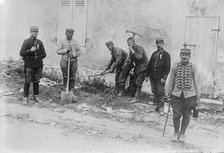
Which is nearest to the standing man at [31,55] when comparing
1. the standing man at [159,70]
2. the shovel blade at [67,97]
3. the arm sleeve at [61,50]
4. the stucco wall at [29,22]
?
the arm sleeve at [61,50]

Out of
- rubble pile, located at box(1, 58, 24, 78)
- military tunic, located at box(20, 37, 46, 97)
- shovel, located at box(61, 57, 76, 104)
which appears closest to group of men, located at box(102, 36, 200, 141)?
shovel, located at box(61, 57, 76, 104)

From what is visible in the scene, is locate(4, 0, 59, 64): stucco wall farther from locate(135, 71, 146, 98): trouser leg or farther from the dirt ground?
locate(135, 71, 146, 98): trouser leg

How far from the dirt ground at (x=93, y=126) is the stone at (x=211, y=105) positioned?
15 centimetres

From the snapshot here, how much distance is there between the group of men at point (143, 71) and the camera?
574cm

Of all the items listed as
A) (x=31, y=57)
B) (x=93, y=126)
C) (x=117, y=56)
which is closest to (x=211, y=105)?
(x=117, y=56)

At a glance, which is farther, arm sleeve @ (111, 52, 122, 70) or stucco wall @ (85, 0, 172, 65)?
stucco wall @ (85, 0, 172, 65)

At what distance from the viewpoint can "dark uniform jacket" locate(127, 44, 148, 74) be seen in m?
8.35

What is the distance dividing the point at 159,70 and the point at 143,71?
823 millimetres

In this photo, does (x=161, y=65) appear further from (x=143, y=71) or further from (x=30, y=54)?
(x=30, y=54)

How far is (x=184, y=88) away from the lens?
5723 millimetres

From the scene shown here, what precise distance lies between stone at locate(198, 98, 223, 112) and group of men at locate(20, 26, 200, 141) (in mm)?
1115

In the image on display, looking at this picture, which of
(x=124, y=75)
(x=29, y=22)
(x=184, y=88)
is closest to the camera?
(x=184, y=88)

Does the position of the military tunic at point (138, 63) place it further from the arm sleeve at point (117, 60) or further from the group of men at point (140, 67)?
the arm sleeve at point (117, 60)

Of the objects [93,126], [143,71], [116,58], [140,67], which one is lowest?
[93,126]
